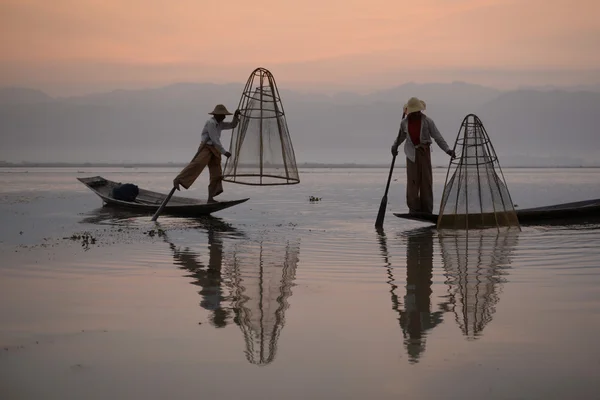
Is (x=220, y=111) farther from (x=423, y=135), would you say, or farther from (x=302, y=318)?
(x=302, y=318)

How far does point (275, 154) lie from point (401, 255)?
4475 millimetres

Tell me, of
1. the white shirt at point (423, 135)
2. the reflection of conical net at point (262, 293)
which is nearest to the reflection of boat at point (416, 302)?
the reflection of conical net at point (262, 293)

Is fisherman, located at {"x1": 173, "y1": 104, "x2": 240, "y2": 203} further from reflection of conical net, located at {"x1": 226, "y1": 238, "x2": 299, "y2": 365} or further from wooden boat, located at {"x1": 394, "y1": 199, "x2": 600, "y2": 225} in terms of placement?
reflection of conical net, located at {"x1": 226, "y1": 238, "x2": 299, "y2": 365}

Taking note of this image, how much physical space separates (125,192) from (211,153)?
10.2 feet

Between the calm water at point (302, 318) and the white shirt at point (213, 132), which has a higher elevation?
the white shirt at point (213, 132)

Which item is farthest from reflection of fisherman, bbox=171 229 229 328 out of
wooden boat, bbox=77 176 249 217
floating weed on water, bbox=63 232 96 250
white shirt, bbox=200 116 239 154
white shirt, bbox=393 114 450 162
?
white shirt, bbox=393 114 450 162

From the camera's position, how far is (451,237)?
1010cm

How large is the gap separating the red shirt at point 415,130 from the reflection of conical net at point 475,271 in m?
1.74

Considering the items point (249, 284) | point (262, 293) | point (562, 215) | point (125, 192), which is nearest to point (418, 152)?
point (562, 215)

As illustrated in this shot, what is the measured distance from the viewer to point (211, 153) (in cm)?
1317

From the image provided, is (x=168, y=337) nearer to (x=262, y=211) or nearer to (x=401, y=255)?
(x=401, y=255)

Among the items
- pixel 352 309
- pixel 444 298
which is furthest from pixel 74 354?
pixel 444 298

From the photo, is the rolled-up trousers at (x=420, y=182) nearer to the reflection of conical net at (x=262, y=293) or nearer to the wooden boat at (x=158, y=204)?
the wooden boat at (x=158, y=204)

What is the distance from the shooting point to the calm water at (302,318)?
3.57 m
